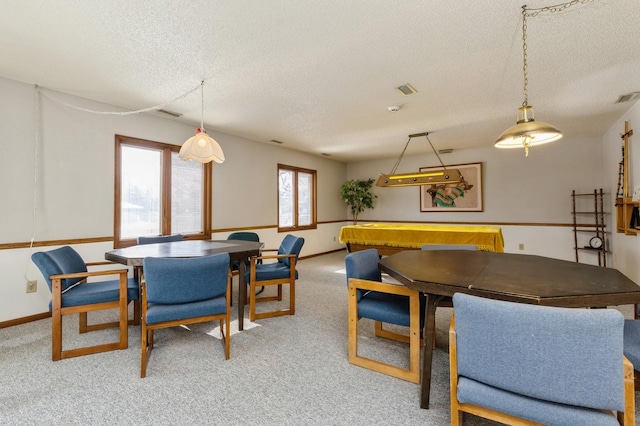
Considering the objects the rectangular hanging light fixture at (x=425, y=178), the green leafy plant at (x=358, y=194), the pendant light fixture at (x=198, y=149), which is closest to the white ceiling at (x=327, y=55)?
the pendant light fixture at (x=198, y=149)

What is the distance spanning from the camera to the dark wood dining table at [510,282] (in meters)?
1.44

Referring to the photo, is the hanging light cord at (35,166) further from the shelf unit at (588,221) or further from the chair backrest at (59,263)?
the shelf unit at (588,221)

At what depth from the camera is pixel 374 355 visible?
7.82 ft

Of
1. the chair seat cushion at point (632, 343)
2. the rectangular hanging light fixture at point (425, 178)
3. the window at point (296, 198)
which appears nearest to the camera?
the chair seat cushion at point (632, 343)

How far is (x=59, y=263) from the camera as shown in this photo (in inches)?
96.0

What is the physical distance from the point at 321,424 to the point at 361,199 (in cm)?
636

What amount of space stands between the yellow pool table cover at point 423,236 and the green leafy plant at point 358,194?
259 centimetres

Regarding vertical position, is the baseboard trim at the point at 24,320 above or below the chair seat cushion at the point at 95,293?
below

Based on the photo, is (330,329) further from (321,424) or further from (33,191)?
(33,191)

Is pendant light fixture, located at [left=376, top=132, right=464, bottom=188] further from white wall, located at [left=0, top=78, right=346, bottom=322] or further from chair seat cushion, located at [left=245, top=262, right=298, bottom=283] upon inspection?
white wall, located at [left=0, top=78, right=346, bottom=322]

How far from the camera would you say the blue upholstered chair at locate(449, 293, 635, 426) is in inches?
39.2

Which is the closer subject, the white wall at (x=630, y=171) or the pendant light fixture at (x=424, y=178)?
the white wall at (x=630, y=171)

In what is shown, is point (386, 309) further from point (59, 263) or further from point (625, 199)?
point (625, 199)

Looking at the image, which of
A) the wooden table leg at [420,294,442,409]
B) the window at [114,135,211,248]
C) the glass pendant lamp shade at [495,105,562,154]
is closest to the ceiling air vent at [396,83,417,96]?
the glass pendant lamp shade at [495,105,562,154]
